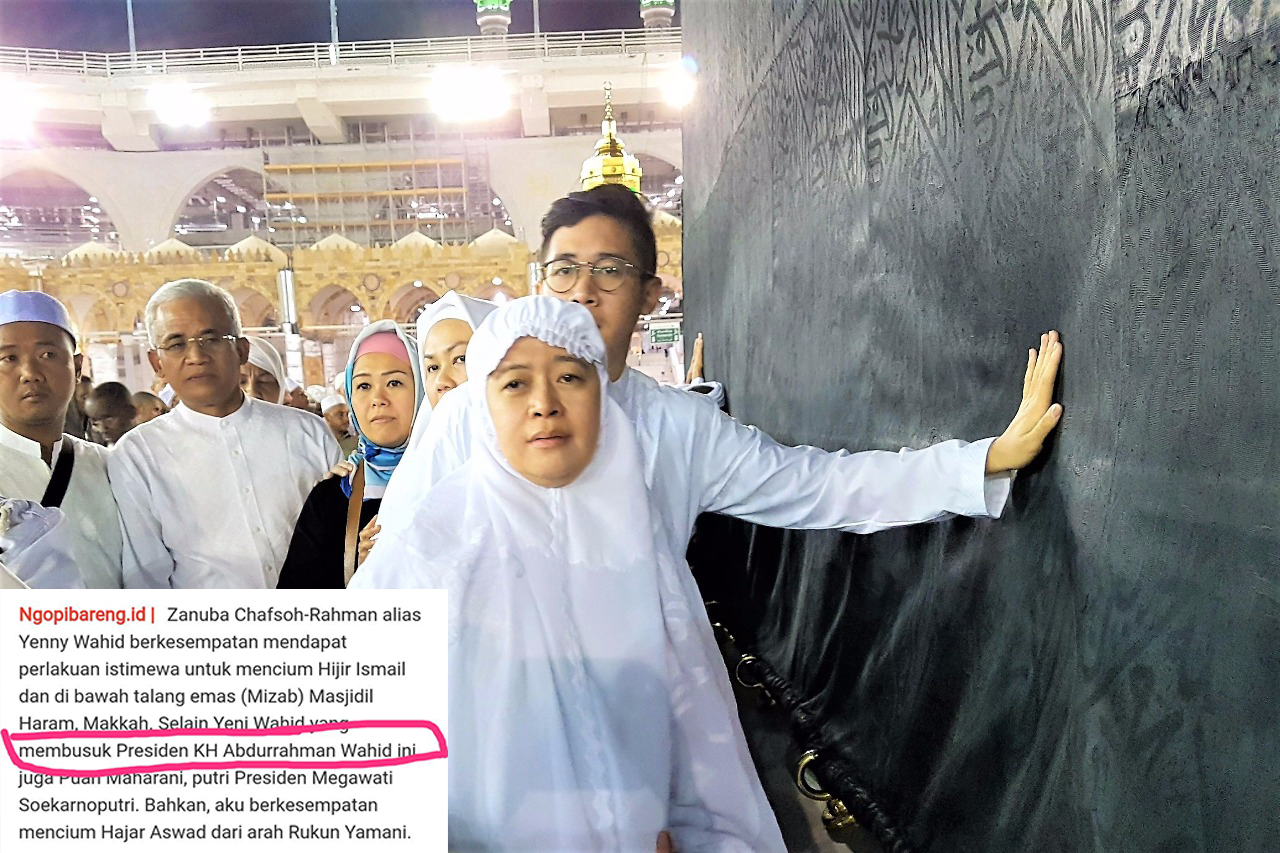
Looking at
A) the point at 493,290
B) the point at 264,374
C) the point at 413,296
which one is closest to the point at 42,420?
the point at 264,374

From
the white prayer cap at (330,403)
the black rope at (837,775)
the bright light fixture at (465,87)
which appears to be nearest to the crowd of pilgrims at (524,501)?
the black rope at (837,775)

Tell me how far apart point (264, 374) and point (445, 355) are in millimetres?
896

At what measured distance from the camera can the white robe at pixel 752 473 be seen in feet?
2.21

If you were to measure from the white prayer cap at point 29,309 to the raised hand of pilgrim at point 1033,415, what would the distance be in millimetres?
841

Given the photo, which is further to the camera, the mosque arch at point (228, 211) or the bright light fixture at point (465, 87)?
the mosque arch at point (228, 211)

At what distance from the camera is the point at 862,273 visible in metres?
1.07

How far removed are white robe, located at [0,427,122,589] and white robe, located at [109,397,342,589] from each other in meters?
0.01

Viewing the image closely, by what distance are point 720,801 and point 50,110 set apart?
553 cm

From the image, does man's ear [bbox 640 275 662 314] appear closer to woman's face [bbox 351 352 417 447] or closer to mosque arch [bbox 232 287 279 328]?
woman's face [bbox 351 352 417 447]

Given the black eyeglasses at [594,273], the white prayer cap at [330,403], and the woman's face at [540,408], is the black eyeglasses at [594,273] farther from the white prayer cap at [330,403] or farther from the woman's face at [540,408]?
the white prayer cap at [330,403]

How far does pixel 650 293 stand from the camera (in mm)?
864

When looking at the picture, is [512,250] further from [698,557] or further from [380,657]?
[380,657]

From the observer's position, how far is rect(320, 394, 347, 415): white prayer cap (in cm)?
148

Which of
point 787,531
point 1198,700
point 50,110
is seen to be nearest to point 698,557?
point 787,531
